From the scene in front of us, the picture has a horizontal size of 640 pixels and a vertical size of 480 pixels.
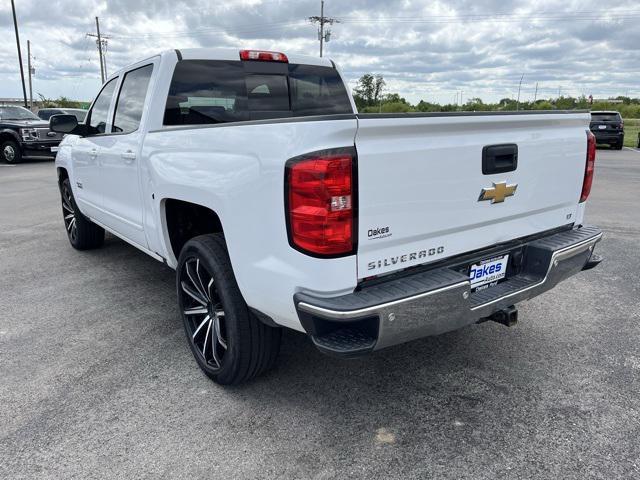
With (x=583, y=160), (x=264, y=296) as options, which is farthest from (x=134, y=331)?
(x=583, y=160)

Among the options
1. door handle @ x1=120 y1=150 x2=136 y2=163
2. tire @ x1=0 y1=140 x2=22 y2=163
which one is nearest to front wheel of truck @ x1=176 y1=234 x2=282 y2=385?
door handle @ x1=120 y1=150 x2=136 y2=163

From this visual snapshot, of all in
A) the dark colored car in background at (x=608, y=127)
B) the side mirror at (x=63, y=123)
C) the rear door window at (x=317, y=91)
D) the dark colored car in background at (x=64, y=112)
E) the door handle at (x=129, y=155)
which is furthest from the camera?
the dark colored car in background at (x=608, y=127)

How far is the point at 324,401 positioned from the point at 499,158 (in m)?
1.59

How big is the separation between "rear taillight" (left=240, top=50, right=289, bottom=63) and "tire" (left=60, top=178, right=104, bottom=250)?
2792 mm

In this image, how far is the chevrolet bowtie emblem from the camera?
2.58 metres

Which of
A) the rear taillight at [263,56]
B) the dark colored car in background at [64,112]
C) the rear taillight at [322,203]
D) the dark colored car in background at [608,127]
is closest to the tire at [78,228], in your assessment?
the rear taillight at [263,56]

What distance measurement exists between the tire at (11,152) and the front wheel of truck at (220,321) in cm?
1565

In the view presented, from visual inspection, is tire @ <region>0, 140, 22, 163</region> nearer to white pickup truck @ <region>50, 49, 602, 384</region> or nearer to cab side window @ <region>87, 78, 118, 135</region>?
cab side window @ <region>87, 78, 118, 135</region>

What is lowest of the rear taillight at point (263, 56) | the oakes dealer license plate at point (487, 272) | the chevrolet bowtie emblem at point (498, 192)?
the oakes dealer license plate at point (487, 272)

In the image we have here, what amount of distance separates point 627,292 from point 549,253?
7.15 ft

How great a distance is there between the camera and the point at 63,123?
4738 millimetres

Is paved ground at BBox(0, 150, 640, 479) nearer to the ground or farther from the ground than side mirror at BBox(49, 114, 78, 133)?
nearer to the ground

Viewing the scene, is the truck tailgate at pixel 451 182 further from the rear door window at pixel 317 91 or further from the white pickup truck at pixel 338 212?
the rear door window at pixel 317 91

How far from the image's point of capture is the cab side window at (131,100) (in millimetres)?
3793
